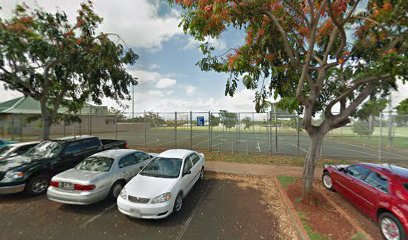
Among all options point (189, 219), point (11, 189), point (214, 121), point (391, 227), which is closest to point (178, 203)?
point (189, 219)

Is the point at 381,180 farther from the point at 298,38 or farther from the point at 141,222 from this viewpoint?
the point at 141,222

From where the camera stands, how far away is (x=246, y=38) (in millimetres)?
7363

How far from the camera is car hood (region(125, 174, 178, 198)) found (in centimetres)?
485

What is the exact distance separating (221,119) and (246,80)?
7.54 metres

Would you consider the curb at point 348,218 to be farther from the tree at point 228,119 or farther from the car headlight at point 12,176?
the car headlight at point 12,176

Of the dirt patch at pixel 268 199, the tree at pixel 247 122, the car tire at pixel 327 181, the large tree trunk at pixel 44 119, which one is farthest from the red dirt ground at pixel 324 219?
the large tree trunk at pixel 44 119

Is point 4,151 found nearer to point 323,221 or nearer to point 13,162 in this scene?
point 13,162

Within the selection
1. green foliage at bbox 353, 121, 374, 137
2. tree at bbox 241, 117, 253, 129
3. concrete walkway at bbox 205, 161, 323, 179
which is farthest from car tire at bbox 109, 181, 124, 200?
green foliage at bbox 353, 121, 374, 137

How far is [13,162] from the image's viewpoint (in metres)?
6.57

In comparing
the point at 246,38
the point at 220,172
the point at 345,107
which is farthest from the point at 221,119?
the point at 345,107

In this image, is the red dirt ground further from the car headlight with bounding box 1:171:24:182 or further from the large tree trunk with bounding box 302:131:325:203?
the car headlight with bounding box 1:171:24:182

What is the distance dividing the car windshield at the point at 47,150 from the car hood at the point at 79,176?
6.44 feet

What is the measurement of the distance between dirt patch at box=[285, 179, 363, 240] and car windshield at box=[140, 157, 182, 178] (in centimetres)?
360

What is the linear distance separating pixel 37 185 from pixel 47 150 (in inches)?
55.2
